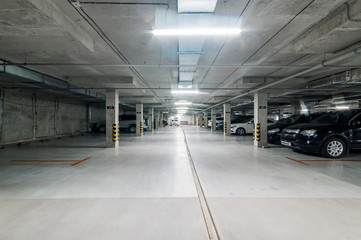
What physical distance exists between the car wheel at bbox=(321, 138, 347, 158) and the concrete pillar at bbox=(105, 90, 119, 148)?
26.7 feet

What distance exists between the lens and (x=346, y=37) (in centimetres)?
389

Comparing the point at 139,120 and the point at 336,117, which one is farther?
the point at 139,120

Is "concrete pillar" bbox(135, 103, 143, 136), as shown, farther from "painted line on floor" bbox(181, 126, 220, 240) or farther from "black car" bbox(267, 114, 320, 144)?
"painted line on floor" bbox(181, 126, 220, 240)

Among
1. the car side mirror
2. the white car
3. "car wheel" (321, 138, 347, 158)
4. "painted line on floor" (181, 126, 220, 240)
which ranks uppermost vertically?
the car side mirror

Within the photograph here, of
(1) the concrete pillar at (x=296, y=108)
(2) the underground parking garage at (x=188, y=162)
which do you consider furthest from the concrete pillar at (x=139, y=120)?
(1) the concrete pillar at (x=296, y=108)

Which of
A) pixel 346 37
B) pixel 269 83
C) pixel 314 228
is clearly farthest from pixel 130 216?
pixel 269 83

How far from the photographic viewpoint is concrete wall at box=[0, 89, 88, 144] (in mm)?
9000

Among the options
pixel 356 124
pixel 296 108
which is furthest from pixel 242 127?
pixel 356 124

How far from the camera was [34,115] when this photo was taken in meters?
10.8

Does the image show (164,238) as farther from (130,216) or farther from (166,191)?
(166,191)

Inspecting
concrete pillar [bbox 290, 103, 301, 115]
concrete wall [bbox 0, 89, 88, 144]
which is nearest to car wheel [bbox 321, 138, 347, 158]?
concrete pillar [bbox 290, 103, 301, 115]

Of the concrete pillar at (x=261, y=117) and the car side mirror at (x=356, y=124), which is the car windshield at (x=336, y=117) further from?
the concrete pillar at (x=261, y=117)

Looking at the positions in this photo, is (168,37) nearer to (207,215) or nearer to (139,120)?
(207,215)

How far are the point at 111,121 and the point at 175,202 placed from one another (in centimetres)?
718
